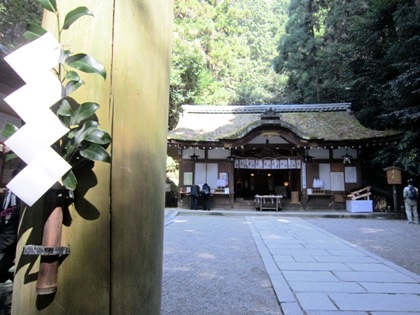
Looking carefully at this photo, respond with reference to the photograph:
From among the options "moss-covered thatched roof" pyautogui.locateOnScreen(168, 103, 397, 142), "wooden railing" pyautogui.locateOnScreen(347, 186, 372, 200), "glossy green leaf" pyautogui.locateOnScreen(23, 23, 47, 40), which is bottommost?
"wooden railing" pyautogui.locateOnScreen(347, 186, 372, 200)

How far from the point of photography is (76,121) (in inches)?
44.8

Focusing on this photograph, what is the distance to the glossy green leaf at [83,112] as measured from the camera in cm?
114

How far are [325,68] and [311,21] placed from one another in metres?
3.99

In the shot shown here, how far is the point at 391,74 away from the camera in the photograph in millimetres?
15492

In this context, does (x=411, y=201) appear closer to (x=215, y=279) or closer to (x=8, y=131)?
(x=215, y=279)

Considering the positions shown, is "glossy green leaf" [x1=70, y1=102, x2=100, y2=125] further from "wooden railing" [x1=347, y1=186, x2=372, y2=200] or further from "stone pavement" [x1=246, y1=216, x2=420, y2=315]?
"wooden railing" [x1=347, y1=186, x2=372, y2=200]

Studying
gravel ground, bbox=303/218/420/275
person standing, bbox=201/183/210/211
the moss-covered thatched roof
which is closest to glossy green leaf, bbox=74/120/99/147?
gravel ground, bbox=303/218/420/275

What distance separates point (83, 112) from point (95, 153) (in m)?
0.16

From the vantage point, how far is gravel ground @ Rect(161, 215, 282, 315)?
10.5ft

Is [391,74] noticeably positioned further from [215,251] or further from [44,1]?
[44,1]

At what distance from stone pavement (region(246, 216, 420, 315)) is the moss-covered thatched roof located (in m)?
8.38

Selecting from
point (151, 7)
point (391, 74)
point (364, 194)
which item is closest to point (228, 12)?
point (391, 74)

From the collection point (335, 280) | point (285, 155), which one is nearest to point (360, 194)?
point (285, 155)

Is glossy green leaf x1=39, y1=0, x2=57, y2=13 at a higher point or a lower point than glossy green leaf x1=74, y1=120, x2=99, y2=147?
higher
